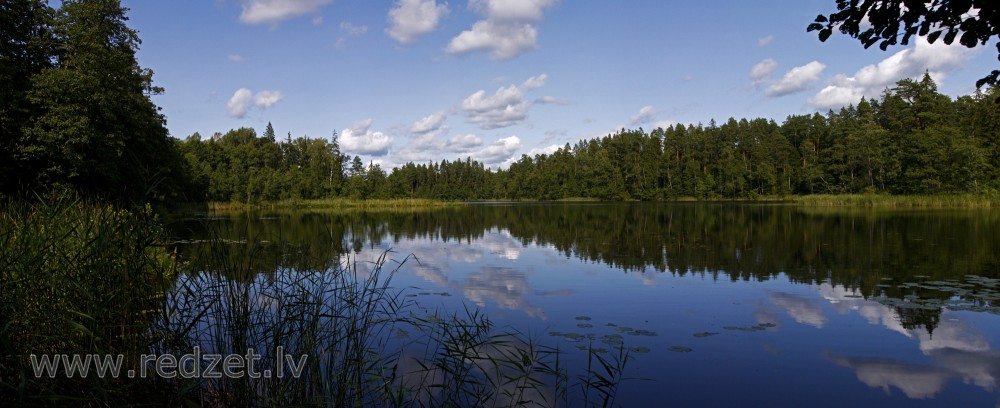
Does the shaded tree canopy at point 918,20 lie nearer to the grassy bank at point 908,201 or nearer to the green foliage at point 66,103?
the green foliage at point 66,103

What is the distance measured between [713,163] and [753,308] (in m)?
90.2

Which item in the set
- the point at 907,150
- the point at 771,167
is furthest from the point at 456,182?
the point at 907,150

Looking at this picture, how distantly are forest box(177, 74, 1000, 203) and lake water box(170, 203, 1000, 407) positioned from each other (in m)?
43.4

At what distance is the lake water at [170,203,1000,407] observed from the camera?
5613mm

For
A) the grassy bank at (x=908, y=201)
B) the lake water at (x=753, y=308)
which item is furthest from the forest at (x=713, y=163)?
the lake water at (x=753, y=308)

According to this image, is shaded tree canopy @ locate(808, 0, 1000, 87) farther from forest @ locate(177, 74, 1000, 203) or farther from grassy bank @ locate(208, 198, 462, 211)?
grassy bank @ locate(208, 198, 462, 211)

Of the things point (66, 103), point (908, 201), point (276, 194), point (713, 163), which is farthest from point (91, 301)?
point (713, 163)

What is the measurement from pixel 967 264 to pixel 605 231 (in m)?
14.8

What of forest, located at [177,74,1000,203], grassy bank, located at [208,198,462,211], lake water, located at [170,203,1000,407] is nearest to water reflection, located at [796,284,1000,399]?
lake water, located at [170,203,1000,407]

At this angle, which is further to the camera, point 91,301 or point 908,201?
point 908,201

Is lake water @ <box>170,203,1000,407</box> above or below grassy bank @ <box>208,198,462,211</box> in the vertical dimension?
below

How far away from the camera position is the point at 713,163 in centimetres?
9238

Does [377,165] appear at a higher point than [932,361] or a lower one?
higher

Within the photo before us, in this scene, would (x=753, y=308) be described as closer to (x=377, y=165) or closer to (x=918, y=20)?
(x=918, y=20)
